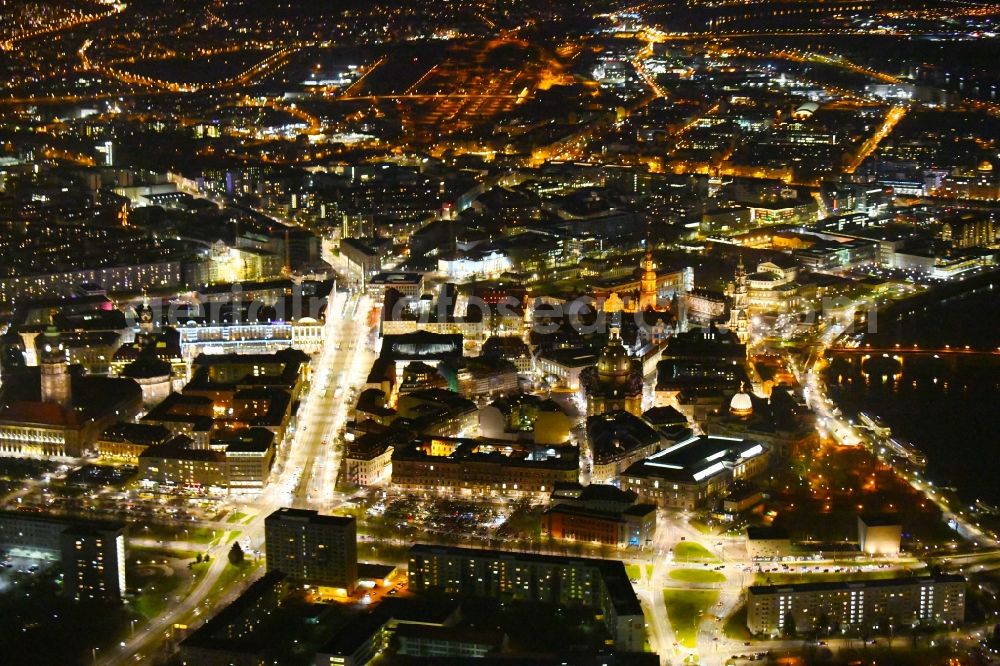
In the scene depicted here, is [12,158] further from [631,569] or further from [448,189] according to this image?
[631,569]

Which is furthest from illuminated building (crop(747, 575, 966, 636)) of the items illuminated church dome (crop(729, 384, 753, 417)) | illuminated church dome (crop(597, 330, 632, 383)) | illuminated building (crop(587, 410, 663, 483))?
illuminated church dome (crop(597, 330, 632, 383))

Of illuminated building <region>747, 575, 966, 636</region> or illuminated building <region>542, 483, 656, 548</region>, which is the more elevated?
illuminated building <region>542, 483, 656, 548</region>

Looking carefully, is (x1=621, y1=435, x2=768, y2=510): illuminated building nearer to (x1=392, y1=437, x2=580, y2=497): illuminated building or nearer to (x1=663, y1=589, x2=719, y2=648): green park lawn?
(x1=392, y1=437, x2=580, y2=497): illuminated building

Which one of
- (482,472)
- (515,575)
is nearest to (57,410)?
(482,472)

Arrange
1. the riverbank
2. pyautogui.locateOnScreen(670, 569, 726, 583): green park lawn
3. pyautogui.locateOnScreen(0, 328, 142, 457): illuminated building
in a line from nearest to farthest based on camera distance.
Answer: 1. pyautogui.locateOnScreen(670, 569, 726, 583): green park lawn
2. the riverbank
3. pyautogui.locateOnScreen(0, 328, 142, 457): illuminated building

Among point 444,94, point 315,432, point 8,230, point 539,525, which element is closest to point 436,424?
point 315,432
